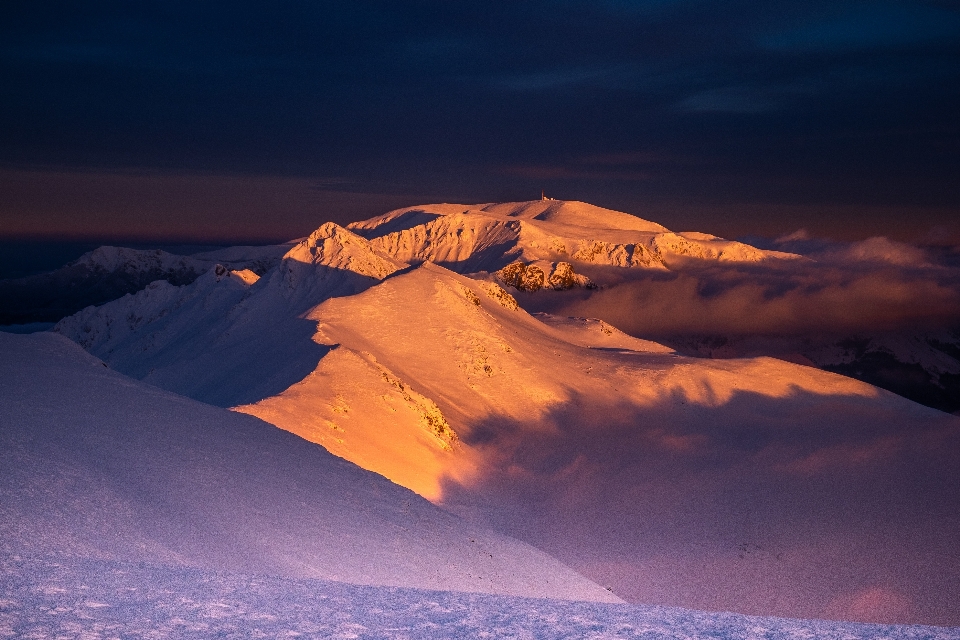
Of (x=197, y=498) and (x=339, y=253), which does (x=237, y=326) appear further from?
(x=197, y=498)

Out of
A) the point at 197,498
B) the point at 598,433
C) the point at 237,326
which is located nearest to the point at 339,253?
the point at 237,326

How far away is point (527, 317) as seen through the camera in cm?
8288

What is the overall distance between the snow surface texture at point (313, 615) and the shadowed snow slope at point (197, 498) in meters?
2.30

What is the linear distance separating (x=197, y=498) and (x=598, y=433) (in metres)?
41.1

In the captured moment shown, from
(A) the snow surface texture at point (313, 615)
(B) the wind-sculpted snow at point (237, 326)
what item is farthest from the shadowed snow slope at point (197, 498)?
(B) the wind-sculpted snow at point (237, 326)

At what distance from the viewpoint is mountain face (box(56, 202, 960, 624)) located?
118 feet

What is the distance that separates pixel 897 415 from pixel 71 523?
6687 cm

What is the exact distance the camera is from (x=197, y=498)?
638 inches

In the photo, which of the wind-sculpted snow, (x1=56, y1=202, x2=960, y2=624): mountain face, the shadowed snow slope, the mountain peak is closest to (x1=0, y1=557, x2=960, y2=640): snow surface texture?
the shadowed snow slope

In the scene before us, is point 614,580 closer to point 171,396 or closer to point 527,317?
point 171,396

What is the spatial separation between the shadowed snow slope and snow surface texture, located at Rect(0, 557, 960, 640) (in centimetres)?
230

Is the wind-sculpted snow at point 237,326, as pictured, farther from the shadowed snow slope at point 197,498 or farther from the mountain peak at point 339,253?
the shadowed snow slope at point 197,498

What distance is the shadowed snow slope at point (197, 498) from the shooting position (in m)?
13.7

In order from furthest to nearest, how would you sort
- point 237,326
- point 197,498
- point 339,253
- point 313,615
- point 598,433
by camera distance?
point 339,253
point 237,326
point 598,433
point 197,498
point 313,615
